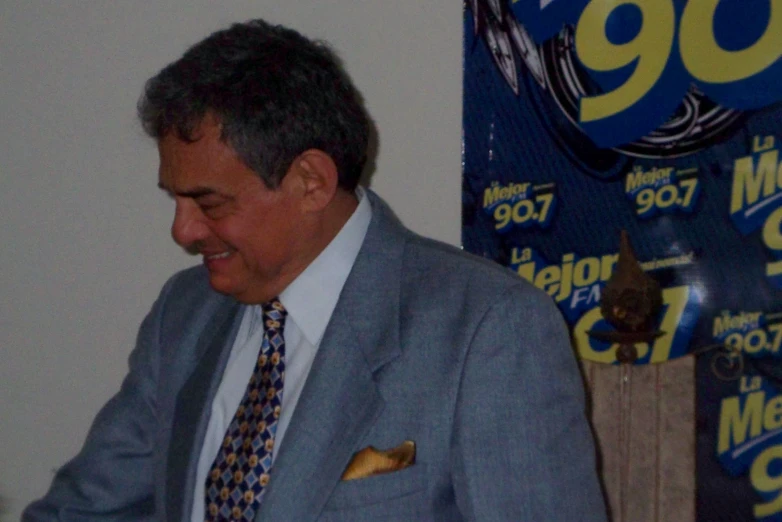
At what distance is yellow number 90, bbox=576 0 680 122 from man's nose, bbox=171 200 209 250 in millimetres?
745

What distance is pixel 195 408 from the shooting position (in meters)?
1.48

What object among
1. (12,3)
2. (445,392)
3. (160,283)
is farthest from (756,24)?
(12,3)

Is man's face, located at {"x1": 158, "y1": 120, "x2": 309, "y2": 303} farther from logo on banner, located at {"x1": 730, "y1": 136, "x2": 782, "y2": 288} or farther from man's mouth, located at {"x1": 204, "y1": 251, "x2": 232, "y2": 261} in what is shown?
logo on banner, located at {"x1": 730, "y1": 136, "x2": 782, "y2": 288}

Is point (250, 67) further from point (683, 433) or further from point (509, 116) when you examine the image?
point (683, 433)

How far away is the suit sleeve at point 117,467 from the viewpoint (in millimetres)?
1521

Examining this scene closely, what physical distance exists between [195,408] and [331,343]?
0.27 m

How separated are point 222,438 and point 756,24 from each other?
3.38ft

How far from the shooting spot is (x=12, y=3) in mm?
2096

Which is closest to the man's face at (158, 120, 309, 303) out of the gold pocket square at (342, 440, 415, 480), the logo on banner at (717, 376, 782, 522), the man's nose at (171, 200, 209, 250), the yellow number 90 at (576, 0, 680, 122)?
the man's nose at (171, 200, 209, 250)

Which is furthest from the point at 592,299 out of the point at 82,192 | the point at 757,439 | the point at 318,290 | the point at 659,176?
the point at 82,192

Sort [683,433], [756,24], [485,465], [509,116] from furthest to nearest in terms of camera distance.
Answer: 1. [509,116]
2. [756,24]
3. [683,433]
4. [485,465]

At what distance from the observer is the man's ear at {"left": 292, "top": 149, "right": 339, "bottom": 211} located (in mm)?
1322

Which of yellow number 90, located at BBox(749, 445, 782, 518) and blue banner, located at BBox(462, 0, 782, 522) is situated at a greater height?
blue banner, located at BBox(462, 0, 782, 522)

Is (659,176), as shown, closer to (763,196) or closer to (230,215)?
(763,196)
